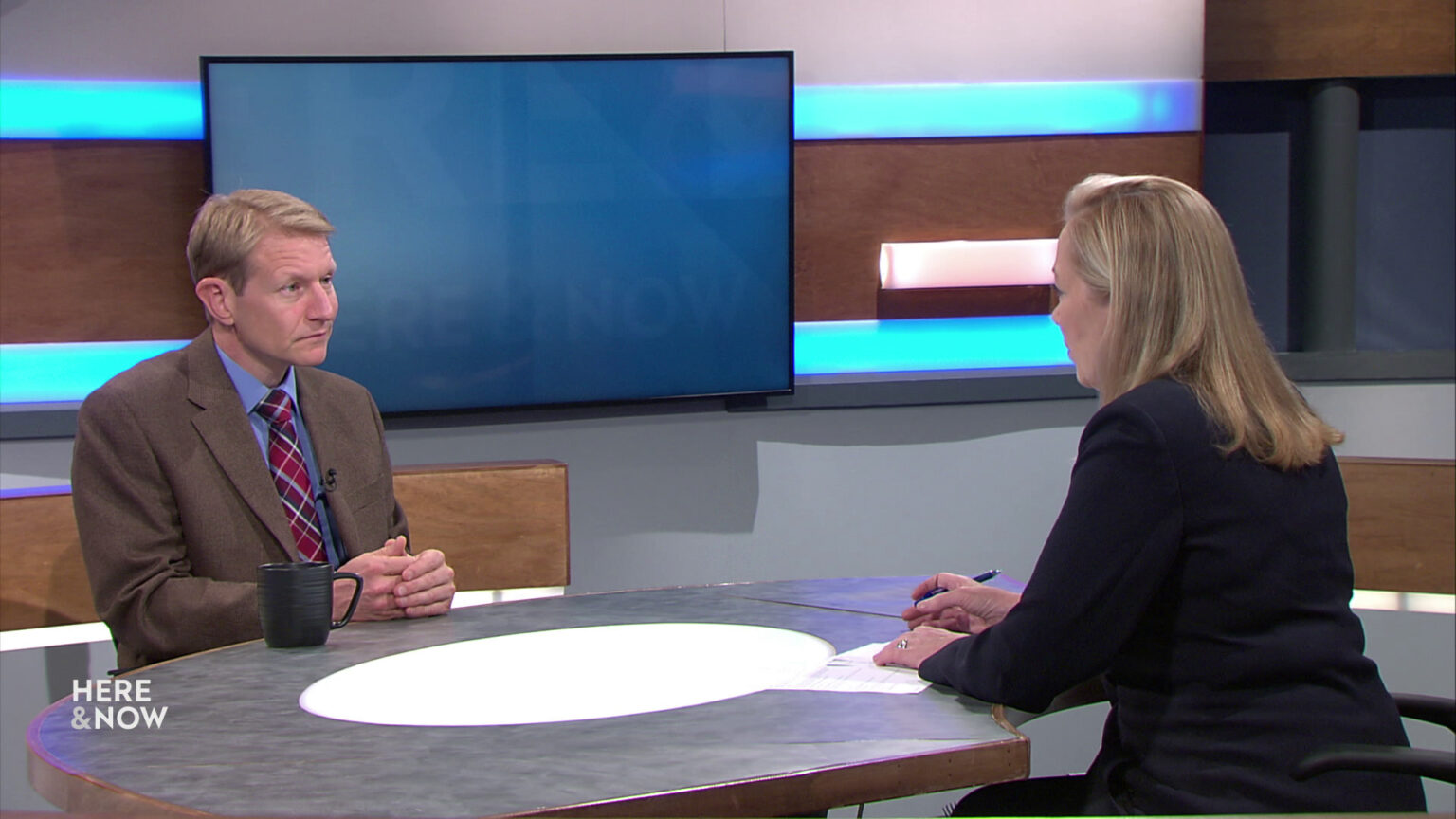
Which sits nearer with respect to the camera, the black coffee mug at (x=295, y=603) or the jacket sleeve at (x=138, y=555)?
the black coffee mug at (x=295, y=603)

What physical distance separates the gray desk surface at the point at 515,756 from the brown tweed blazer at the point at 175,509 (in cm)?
32

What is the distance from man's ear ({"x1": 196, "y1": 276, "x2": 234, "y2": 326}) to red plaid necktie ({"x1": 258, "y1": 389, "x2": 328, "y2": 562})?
0.54 feet

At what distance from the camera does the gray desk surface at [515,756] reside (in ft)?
4.46

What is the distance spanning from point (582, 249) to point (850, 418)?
994 millimetres

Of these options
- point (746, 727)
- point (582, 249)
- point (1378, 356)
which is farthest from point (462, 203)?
point (1378, 356)

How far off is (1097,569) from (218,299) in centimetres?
168

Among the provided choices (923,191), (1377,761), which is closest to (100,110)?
(923,191)

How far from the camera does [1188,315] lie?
1751mm

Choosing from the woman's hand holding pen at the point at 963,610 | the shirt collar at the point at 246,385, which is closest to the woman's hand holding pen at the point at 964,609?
the woman's hand holding pen at the point at 963,610

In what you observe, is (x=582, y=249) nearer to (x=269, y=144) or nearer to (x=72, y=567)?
(x=269, y=144)

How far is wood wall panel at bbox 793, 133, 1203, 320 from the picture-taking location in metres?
4.17

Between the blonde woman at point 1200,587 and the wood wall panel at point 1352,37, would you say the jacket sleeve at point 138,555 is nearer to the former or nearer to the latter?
Result: the blonde woman at point 1200,587

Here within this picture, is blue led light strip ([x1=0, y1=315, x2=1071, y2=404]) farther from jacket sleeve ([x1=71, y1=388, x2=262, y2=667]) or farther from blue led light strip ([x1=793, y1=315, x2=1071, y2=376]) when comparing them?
jacket sleeve ([x1=71, y1=388, x2=262, y2=667])

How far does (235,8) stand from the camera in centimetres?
374
